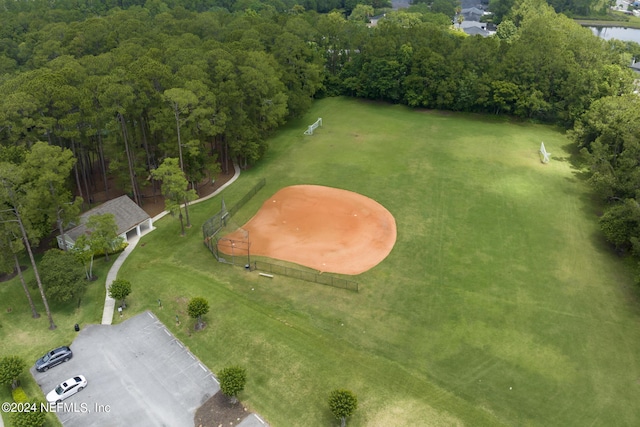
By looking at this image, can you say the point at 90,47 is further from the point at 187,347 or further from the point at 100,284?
the point at 187,347

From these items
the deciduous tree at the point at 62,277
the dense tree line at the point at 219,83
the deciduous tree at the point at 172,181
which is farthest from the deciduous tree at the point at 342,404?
the dense tree line at the point at 219,83

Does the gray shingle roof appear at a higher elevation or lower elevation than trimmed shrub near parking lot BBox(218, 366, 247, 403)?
higher

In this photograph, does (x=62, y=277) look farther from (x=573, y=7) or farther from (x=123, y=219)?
(x=573, y=7)

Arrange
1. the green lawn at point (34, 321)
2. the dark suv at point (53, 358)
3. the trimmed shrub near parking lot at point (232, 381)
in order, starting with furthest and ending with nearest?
the green lawn at point (34, 321), the dark suv at point (53, 358), the trimmed shrub near parking lot at point (232, 381)

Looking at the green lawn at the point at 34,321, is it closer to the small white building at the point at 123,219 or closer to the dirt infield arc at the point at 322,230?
the small white building at the point at 123,219

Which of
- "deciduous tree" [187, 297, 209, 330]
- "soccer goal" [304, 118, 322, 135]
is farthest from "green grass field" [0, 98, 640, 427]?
"soccer goal" [304, 118, 322, 135]

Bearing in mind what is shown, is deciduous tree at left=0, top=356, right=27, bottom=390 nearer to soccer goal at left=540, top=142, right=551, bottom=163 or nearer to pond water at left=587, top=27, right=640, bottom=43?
soccer goal at left=540, top=142, right=551, bottom=163
